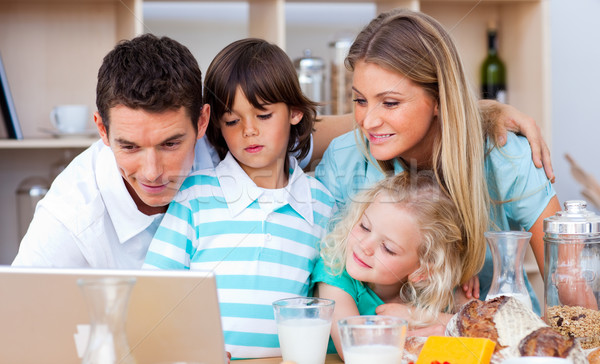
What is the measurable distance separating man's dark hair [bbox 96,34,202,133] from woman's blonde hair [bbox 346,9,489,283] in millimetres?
362

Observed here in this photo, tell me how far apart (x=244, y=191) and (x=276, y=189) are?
7 centimetres

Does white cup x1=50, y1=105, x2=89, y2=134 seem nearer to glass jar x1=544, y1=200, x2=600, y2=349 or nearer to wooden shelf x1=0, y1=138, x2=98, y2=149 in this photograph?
wooden shelf x1=0, y1=138, x2=98, y2=149

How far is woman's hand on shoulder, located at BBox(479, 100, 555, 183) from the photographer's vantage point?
1.37m

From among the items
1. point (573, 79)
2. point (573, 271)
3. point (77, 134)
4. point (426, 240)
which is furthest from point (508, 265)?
point (573, 79)

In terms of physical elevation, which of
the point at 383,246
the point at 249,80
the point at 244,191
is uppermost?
the point at 249,80

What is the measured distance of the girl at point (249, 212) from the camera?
1.23 metres

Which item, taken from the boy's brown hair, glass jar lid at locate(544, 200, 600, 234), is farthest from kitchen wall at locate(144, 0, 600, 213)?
glass jar lid at locate(544, 200, 600, 234)

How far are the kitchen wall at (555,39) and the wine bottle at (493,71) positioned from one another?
224mm

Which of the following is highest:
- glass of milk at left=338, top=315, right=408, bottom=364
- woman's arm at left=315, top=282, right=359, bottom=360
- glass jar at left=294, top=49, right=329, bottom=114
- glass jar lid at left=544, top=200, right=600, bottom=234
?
glass jar at left=294, top=49, right=329, bottom=114

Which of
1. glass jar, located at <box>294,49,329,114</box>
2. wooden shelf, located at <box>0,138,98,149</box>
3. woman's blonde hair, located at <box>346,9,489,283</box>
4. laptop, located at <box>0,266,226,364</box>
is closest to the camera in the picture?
laptop, located at <box>0,266,226,364</box>

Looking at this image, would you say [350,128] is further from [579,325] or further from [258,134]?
[579,325]

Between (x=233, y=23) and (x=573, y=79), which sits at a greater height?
(x=233, y=23)

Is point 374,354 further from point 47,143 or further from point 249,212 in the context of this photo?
point 47,143

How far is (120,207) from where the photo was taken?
4.24ft
